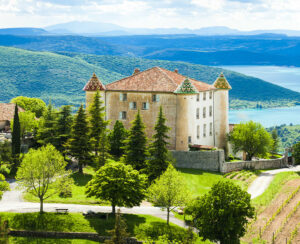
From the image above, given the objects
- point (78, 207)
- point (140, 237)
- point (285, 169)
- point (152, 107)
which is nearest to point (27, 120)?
point (152, 107)

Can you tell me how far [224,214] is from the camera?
133 ft

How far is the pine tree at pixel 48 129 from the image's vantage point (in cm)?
6200

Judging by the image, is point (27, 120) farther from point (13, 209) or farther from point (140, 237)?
point (140, 237)

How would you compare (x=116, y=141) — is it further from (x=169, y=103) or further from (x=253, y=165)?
(x=253, y=165)

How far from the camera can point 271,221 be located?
48812 mm

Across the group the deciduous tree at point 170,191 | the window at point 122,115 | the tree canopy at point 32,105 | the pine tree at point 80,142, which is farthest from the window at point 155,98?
the deciduous tree at point 170,191

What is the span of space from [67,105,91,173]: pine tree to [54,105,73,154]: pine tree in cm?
285

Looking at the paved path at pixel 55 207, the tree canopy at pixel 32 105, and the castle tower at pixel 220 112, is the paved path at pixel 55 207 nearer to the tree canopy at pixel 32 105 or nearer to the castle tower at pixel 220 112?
the castle tower at pixel 220 112

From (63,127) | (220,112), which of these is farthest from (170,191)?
(220,112)

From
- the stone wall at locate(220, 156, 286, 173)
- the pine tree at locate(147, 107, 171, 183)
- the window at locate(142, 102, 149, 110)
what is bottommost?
the stone wall at locate(220, 156, 286, 173)

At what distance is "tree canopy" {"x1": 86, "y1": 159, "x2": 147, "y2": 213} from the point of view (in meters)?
45.2

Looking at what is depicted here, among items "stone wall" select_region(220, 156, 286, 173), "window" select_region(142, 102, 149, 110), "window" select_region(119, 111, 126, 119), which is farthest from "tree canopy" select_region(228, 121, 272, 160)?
"window" select_region(119, 111, 126, 119)

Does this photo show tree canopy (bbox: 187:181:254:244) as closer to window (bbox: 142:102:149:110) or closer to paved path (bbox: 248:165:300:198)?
paved path (bbox: 248:165:300:198)

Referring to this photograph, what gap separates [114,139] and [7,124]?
18.1m
